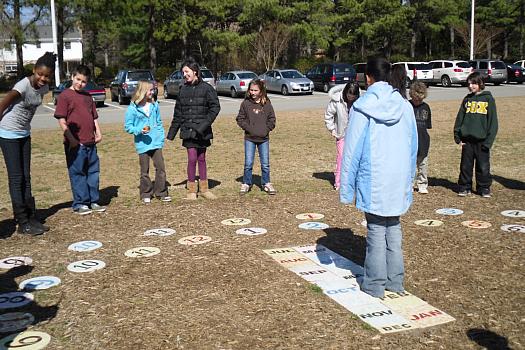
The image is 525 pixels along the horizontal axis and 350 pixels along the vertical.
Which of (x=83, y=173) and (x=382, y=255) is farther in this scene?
(x=83, y=173)

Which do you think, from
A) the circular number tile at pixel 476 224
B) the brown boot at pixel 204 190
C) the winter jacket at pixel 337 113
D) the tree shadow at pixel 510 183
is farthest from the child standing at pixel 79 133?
the tree shadow at pixel 510 183

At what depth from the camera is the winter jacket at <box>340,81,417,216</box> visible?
436 centimetres

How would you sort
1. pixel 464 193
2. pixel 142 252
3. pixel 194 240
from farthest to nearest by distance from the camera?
pixel 464 193
pixel 194 240
pixel 142 252

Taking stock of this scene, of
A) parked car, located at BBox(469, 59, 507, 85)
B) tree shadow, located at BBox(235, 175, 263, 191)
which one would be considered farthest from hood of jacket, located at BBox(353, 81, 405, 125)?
parked car, located at BBox(469, 59, 507, 85)

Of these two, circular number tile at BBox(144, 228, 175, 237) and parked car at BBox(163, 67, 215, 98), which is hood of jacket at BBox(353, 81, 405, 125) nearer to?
circular number tile at BBox(144, 228, 175, 237)

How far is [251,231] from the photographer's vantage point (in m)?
6.65

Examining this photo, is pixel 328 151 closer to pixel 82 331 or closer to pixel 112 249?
pixel 112 249

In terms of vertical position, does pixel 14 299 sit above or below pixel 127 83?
below

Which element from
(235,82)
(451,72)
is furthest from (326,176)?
(451,72)

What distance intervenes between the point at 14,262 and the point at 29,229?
1025 millimetres

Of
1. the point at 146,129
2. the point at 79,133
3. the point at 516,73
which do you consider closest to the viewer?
the point at 79,133

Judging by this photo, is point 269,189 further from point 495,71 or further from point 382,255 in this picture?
point 495,71

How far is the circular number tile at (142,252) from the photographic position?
5852 mm

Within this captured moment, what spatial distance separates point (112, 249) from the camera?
240 inches
